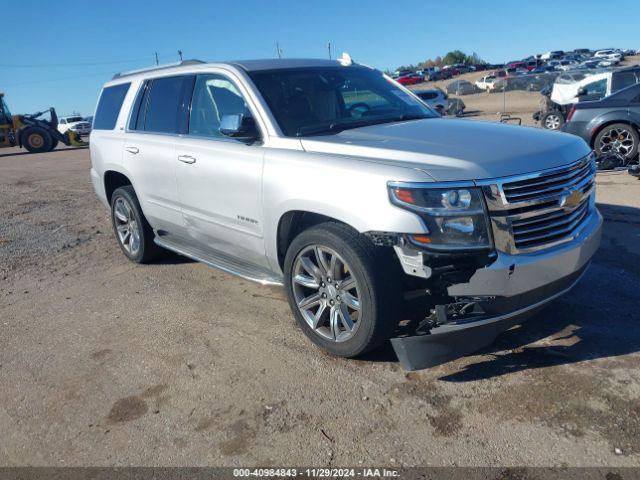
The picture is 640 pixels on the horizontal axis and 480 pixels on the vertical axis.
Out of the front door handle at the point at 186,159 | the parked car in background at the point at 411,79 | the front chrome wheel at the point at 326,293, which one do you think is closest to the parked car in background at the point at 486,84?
the parked car in background at the point at 411,79

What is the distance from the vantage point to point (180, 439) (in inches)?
119

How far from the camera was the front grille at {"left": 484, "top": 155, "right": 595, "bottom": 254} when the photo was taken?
3027mm

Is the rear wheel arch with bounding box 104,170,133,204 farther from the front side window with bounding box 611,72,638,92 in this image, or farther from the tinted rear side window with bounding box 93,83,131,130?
the front side window with bounding box 611,72,638,92

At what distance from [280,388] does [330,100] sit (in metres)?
2.29

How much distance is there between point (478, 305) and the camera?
3.06m

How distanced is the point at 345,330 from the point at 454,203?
111 centimetres

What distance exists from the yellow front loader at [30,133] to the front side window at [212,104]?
2574cm

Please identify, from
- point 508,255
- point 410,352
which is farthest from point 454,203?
point 410,352

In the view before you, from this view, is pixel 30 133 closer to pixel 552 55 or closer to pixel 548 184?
pixel 548 184

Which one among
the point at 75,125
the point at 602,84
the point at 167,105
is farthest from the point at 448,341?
the point at 75,125

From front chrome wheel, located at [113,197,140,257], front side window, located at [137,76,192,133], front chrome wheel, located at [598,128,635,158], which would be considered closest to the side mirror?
front side window, located at [137,76,192,133]

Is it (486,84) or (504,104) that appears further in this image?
(486,84)

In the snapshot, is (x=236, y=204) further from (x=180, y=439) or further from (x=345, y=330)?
(x=180, y=439)

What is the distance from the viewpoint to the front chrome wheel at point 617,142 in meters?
9.66
